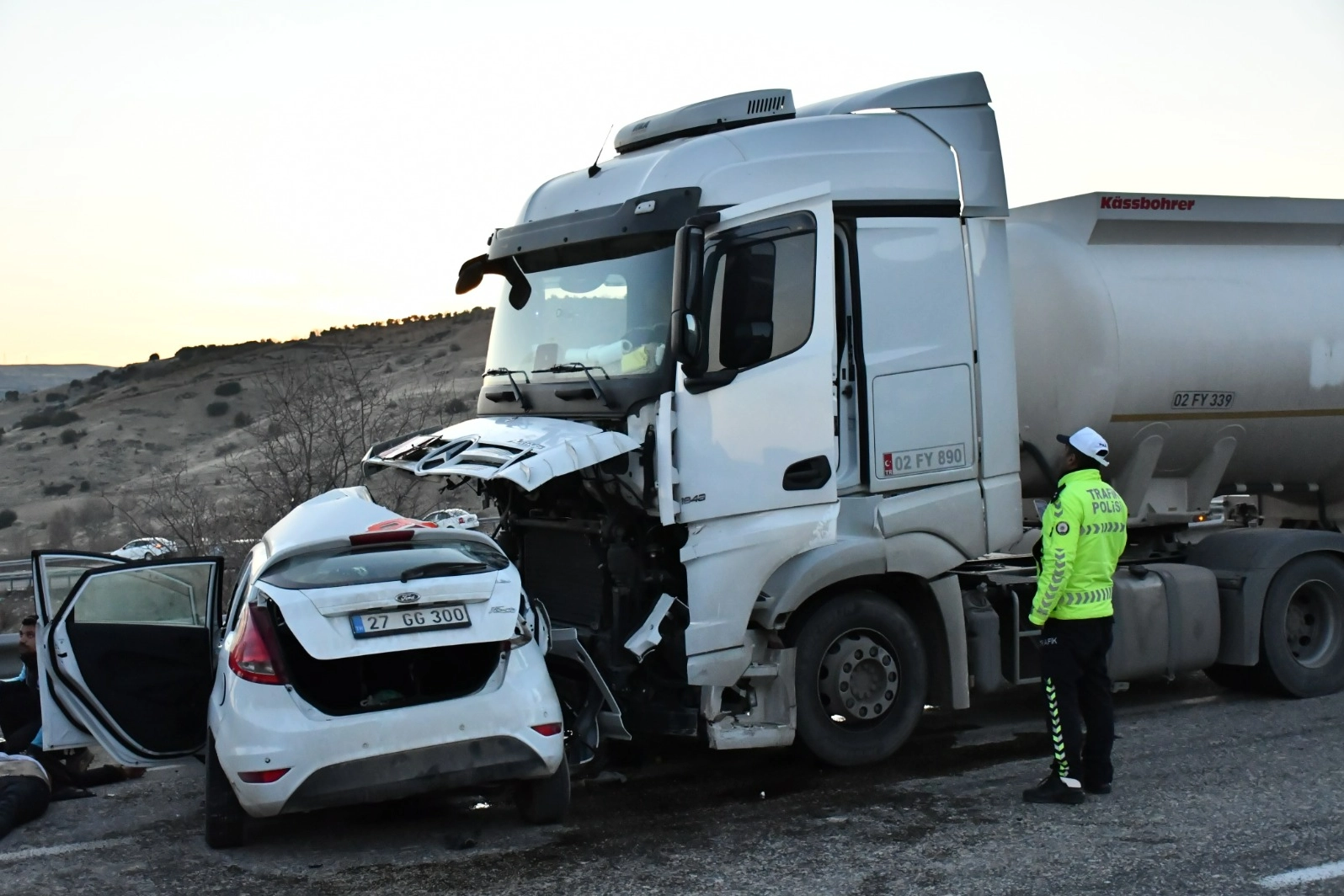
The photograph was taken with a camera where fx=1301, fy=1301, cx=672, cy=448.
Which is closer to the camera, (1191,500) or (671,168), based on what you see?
(671,168)

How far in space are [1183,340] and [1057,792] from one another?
3.51 meters

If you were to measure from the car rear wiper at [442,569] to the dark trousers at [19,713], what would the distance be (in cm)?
289

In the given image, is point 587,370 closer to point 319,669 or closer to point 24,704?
point 319,669

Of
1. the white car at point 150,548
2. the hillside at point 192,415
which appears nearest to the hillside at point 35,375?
the hillside at point 192,415

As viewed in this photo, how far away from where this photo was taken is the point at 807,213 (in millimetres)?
6906

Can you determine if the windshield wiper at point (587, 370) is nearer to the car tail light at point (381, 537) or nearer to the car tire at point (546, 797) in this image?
the car tail light at point (381, 537)

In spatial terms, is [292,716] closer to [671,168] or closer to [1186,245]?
[671,168]

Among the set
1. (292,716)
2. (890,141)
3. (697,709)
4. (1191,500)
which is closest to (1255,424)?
(1191,500)

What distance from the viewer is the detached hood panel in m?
6.46

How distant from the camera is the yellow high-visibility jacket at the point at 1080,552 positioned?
6664 millimetres

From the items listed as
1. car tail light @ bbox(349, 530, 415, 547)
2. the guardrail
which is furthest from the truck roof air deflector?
the guardrail

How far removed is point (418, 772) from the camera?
580 cm

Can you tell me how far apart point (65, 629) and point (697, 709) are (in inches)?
131

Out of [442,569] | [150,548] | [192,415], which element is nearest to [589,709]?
[442,569]
